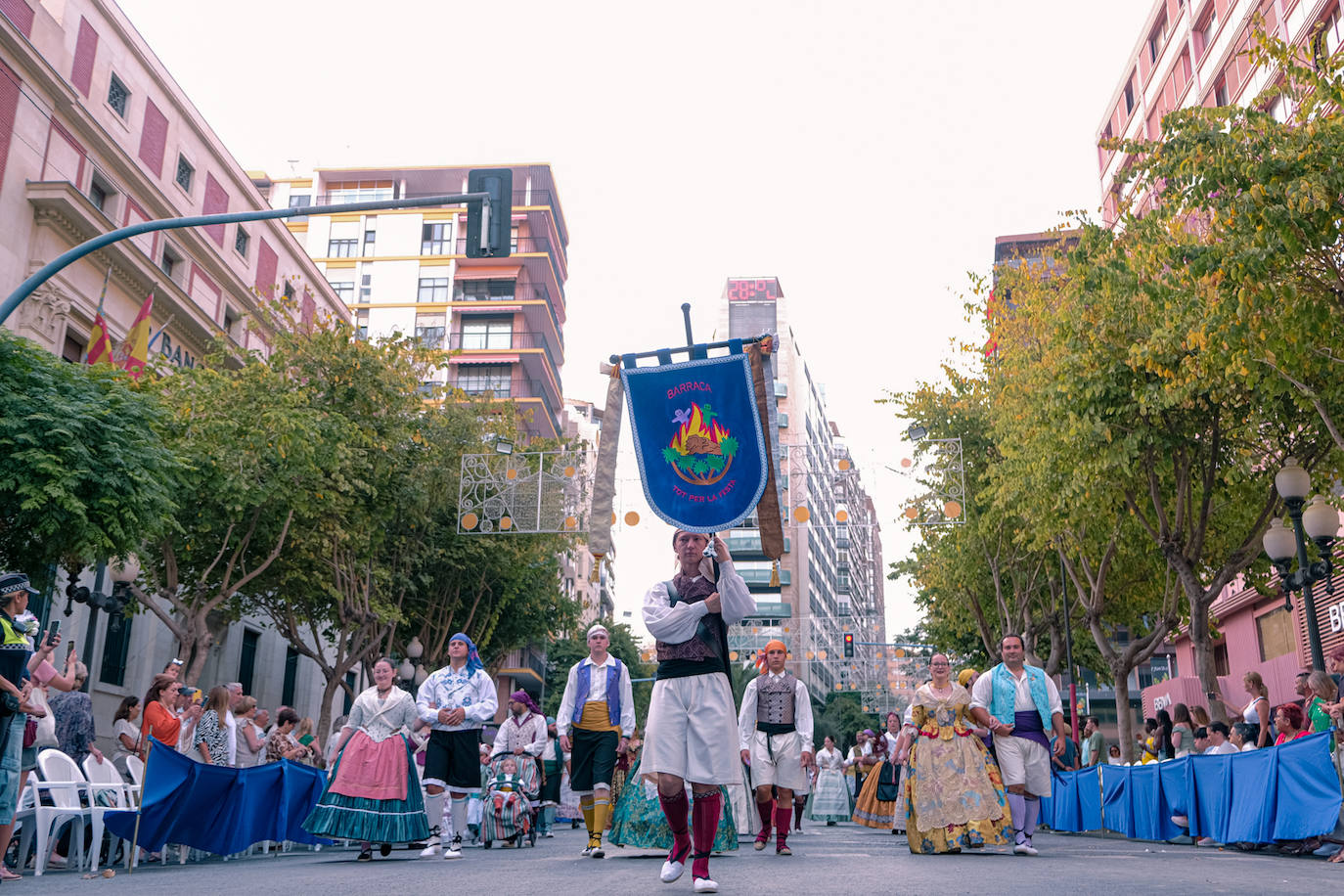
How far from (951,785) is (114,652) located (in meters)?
22.5

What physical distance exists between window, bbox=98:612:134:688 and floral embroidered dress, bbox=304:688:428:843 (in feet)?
58.8

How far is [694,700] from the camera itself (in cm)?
719

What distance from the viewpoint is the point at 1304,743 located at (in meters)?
10.5

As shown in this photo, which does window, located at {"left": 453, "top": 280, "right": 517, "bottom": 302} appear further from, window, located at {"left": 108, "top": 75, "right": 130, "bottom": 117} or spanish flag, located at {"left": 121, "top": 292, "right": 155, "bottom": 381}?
spanish flag, located at {"left": 121, "top": 292, "right": 155, "bottom": 381}

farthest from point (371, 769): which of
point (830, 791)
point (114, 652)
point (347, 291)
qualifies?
point (347, 291)

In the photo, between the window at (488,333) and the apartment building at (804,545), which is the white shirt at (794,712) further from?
the apartment building at (804,545)

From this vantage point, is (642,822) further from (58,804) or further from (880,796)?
(880,796)

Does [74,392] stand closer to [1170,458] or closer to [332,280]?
[1170,458]

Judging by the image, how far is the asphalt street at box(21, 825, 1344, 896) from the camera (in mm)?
6715

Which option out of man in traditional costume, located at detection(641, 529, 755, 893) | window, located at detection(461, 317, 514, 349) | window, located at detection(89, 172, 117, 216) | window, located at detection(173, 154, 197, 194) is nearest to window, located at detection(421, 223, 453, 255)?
window, located at detection(461, 317, 514, 349)

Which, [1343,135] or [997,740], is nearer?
[997,740]

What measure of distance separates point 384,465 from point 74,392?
9277mm

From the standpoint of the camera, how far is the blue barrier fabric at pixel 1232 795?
1041cm

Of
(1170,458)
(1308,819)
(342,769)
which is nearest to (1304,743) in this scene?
(1308,819)
